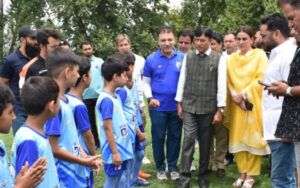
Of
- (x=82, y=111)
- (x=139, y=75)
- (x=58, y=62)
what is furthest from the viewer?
(x=139, y=75)

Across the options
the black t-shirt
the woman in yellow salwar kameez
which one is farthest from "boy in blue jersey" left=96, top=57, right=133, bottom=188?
the woman in yellow salwar kameez

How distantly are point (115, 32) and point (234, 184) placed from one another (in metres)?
20.5

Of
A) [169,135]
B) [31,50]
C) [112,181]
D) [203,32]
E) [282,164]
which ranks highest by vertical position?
[203,32]

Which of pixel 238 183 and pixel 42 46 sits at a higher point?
pixel 42 46

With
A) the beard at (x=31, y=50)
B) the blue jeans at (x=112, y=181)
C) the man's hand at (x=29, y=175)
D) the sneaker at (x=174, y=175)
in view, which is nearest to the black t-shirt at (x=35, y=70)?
the beard at (x=31, y=50)

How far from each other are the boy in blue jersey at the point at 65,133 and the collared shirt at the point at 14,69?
1964mm

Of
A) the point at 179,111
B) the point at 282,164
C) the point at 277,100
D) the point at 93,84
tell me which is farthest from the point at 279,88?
the point at 93,84

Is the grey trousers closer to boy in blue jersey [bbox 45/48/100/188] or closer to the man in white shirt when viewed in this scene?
the man in white shirt

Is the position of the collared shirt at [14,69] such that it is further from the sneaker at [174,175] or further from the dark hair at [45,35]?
the sneaker at [174,175]

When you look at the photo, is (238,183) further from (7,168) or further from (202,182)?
(7,168)

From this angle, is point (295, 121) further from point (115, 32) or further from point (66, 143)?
point (115, 32)

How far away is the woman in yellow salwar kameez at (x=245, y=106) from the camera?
4.98m

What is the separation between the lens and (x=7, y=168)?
7.05 feet

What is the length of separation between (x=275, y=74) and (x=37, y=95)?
91.0 inches
